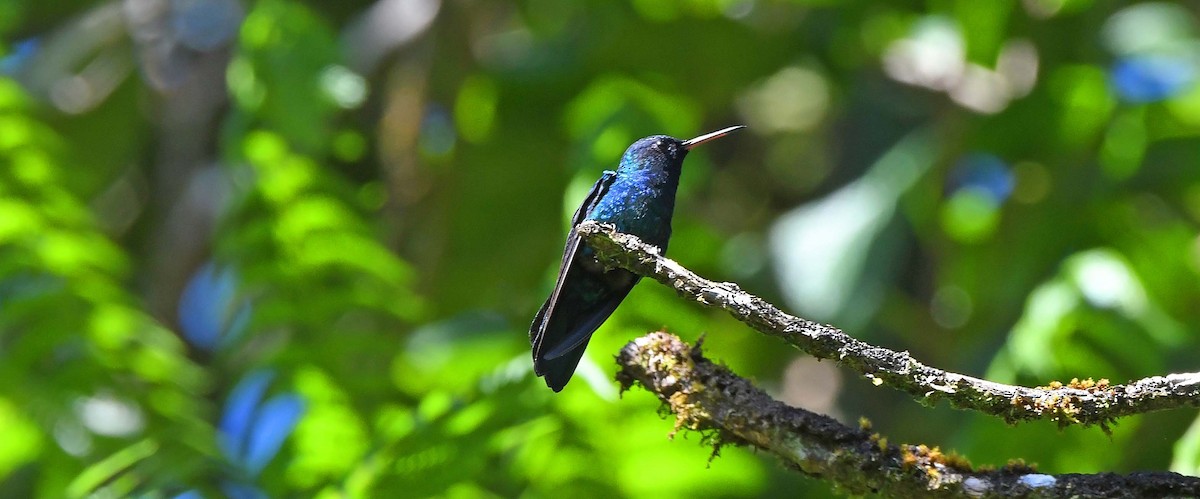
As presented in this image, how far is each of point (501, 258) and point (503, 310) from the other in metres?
0.57

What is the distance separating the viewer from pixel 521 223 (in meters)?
8.27

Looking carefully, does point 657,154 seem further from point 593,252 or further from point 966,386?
point 966,386

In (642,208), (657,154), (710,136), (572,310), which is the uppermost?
(657,154)

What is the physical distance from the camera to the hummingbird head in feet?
15.4

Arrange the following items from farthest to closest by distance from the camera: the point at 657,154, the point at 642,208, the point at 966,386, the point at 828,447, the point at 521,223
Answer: the point at 521,223
the point at 657,154
the point at 642,208
the point at 828,447
the point at 966,386

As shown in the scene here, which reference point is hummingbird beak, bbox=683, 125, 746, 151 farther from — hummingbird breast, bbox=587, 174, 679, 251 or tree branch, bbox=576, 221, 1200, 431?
tree branch, bbox=576, 221, 1200, 431

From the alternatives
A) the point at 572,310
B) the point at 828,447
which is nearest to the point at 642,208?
the point at 572,310

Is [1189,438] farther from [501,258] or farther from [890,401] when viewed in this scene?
[501,258]

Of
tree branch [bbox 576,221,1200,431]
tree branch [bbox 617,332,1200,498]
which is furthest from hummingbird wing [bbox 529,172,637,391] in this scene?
tree branch [bbox 576,221,1200,431]

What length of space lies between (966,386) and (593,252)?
1461 mm

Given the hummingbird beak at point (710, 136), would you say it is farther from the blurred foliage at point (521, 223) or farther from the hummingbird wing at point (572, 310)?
the blurred foliage at point (521, 223)

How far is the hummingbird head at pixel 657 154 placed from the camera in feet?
15.4

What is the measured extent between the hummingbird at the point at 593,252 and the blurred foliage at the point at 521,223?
757 mm

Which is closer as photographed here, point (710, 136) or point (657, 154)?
point (710, 136)
